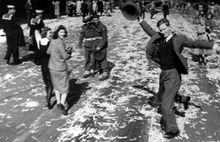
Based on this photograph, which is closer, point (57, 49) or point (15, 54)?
point (57, 49)

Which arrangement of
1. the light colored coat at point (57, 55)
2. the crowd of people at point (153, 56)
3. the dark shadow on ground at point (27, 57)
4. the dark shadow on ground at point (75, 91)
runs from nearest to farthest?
the crowd of people at point (153, 56), the light colored coat at point (57, 55), the dark shadow on ground at point (75, 91), the dark shadow on ground at point (27, 57)

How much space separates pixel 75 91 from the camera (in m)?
8.52

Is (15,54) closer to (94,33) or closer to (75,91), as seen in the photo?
(94,33)

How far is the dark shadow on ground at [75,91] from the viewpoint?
7.76 meters

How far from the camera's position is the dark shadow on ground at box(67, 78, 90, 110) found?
25.5 feet

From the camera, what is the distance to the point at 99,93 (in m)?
8.34

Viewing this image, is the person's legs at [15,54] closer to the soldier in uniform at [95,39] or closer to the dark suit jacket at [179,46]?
the soldier in uniform at [95,39]

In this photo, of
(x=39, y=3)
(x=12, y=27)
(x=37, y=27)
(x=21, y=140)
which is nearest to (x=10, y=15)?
(x=12, y=27)

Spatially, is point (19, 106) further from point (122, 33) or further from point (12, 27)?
point (122, 33)

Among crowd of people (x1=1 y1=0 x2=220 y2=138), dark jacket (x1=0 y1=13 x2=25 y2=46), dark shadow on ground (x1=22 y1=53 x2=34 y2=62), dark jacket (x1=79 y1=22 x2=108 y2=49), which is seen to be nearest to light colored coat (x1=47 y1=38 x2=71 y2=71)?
crowd of people (x1=1 y1=0 x2=220 y2=138)

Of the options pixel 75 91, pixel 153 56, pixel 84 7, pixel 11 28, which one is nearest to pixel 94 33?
pixel 75 91

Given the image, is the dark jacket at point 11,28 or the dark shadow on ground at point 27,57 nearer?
the dark jacket at point 11,28

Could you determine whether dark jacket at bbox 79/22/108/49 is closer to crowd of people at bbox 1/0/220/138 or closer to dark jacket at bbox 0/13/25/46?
crowd of people at bbox 1/0/220/138

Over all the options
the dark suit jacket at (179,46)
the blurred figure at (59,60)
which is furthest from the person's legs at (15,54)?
the dark suit jacket at (179,46)
